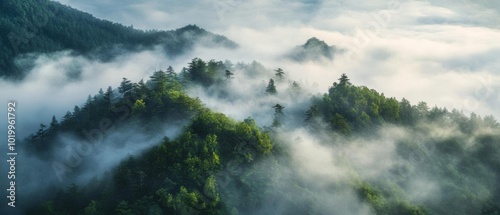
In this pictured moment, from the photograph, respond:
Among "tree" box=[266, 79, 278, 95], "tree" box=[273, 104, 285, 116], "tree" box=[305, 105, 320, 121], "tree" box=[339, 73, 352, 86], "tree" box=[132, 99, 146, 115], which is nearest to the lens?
"tree" box=[132, 99, 146, 115]

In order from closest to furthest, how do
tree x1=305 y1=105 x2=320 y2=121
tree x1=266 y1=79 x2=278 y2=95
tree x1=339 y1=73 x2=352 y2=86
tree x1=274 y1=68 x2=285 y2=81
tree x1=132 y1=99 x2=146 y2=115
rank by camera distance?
tree x1=132 y1=99 x2=146 y2=115 < tree x1=305 y1=105 x2=320 y2=121 < tree x1=339 y1=73 x2=352 y2=86 < tree x1=266 y1=79 x2=278 y2=95 < tree x1=274 y1=68 x2=285 y2=81

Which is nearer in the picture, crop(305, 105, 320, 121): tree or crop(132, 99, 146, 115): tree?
crop(132, 99, 146, 115): tree

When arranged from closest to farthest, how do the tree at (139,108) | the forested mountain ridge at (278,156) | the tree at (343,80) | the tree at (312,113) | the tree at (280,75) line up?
1. the forested mountain ridge at (278,156)
2. the tree at (139,108)
3. the tree at (312,113)
4. the tree at (343,80)
5. the tree at (280,75)

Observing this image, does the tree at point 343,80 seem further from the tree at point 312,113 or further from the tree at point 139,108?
the tree at point 139,108

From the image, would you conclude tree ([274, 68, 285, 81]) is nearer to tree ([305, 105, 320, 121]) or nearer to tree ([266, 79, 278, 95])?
tree ([266, 79, 278, 95])

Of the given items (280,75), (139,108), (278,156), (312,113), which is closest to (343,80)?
(312,113)

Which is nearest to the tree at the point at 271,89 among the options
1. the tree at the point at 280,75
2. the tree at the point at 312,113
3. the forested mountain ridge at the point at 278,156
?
the forested mountain ridge at the point at 278,156

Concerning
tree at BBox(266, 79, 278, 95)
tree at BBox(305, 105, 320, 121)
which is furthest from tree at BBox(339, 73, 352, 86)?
tree at BBox(266, 79, 278, 95)

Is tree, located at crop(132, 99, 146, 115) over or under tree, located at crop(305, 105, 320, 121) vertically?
over
